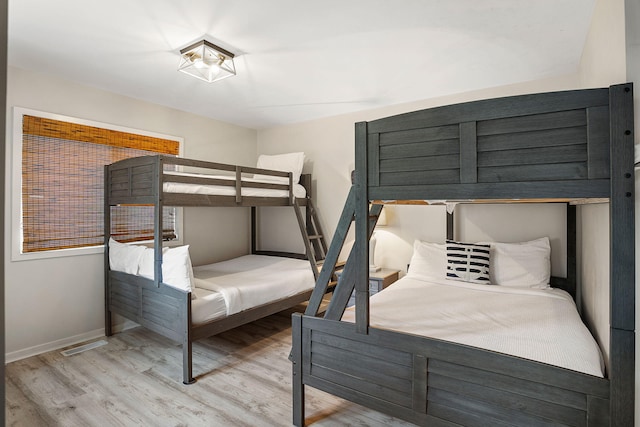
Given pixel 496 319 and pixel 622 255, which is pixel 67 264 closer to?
pixel 496 319

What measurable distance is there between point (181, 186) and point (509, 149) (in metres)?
2.45

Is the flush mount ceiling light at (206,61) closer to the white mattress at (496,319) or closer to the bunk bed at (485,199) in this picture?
the bunk bed at (485,199)

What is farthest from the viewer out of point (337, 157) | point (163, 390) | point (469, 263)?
point (337, 157)

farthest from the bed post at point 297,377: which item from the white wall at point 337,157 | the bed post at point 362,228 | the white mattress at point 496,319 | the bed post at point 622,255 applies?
the white wall at point 337,157

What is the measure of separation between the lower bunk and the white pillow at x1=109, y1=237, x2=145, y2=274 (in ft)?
0.12

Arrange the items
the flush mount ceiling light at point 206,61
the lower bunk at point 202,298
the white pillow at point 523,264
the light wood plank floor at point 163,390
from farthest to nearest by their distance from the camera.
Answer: the white pillow at point 523,264
the lower bunk at point 202,298
the flush mount ceiling light at point 206,61
the light wood plank floor at point 163,390

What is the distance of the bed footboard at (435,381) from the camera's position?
4.20ft

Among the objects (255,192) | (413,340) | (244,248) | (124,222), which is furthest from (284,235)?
(413,340)

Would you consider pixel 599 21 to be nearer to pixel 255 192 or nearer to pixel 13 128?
pixel 255 192

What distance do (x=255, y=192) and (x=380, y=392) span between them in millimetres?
2362

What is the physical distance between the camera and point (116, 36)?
7.50 ft

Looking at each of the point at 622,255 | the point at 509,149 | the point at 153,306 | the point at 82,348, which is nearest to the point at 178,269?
the point at 153,306

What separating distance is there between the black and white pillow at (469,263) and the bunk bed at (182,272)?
4.86 feet

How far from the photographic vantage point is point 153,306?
9.24 feet
